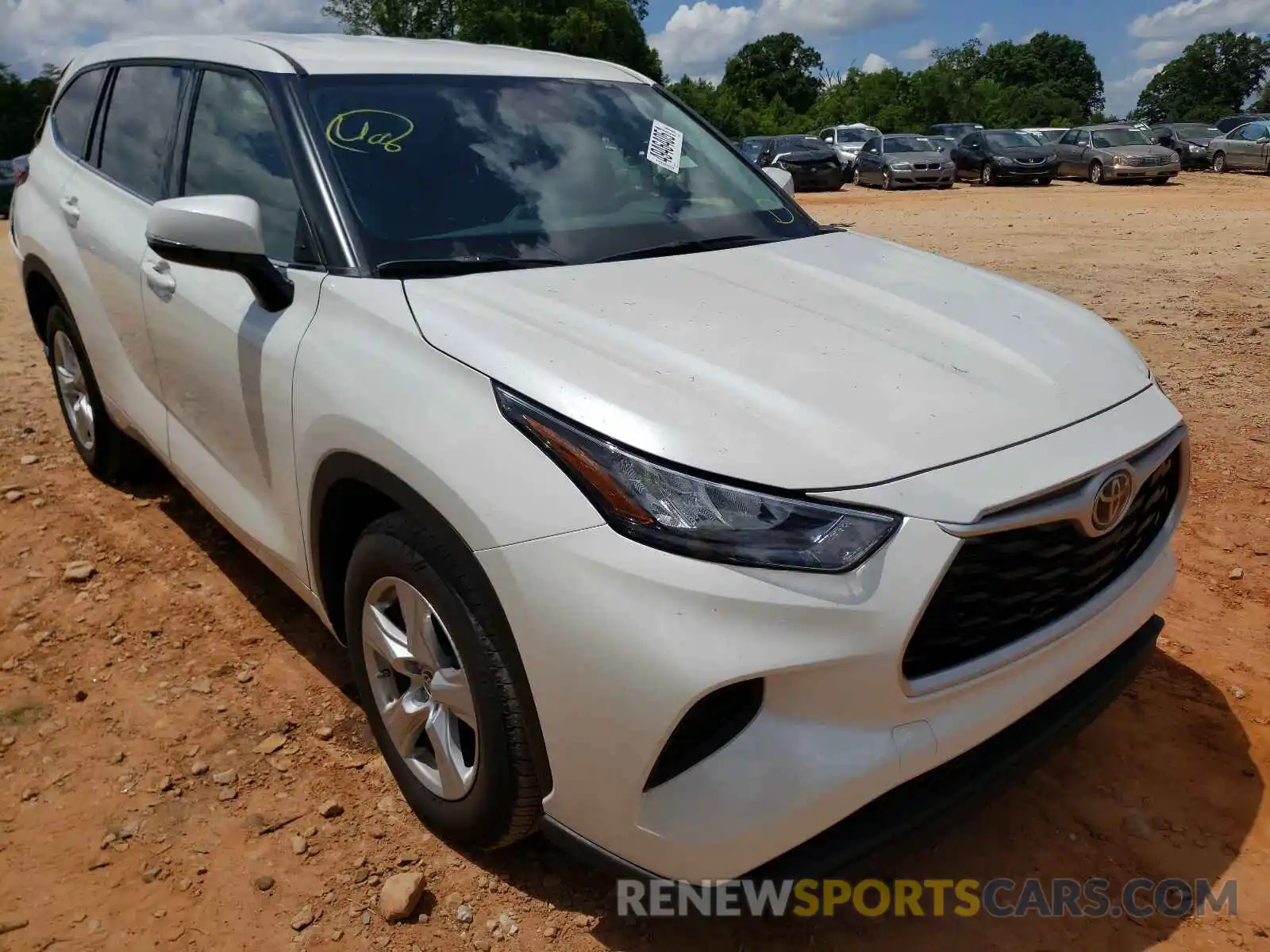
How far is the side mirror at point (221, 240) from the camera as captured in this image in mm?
2328

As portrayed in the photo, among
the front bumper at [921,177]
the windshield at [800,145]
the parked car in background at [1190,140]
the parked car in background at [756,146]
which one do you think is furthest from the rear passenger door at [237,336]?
the parked car in background at [1190,140]

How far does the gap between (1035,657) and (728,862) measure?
0.72 metres

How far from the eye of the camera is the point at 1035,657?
6.44 ft

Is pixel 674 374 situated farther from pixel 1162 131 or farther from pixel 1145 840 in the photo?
pixel 1162 131

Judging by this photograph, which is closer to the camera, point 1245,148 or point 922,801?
point 922,801

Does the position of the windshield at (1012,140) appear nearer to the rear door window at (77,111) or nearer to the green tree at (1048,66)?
the rear door window at (77,111)

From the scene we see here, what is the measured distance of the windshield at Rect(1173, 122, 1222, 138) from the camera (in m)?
28.2

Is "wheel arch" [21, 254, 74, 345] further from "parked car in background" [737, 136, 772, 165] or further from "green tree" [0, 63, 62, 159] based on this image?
"green tree" [0, 63, 62, 159]

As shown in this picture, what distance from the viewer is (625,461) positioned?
181 centimetres

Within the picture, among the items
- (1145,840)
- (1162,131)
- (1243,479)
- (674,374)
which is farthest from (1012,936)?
(1162,131)

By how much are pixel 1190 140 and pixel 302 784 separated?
31.5 m

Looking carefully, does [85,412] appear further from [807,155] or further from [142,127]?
[807,155]

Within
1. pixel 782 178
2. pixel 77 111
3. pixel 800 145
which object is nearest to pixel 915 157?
pixel 800 145

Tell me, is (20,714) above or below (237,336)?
below
